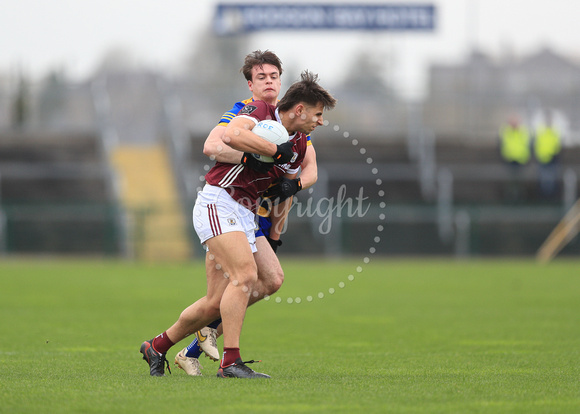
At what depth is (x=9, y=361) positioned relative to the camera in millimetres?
8000

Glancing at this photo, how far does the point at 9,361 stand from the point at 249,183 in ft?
8.62

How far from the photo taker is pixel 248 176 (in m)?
7.17

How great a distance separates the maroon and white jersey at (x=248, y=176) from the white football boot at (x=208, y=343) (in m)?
1.03

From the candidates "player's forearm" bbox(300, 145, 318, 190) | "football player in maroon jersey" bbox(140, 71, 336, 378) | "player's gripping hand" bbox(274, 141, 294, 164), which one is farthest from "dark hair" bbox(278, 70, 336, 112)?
"player's forearm" bbox(300, 145, 318, 190)

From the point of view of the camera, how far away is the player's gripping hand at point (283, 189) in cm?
723

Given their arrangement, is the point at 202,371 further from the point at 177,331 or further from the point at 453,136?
the point at 453,136

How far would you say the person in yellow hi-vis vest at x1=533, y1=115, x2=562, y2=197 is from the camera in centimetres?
2827

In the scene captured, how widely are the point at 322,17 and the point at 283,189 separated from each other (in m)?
28.3

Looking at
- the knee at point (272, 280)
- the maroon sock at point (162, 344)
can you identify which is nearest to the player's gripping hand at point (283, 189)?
the knee at point (272, 280)

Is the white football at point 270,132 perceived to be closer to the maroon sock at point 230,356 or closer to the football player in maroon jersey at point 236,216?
the football player in maroon jersey at point 236,216

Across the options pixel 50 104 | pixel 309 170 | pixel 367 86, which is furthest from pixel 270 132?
pixel 367 86

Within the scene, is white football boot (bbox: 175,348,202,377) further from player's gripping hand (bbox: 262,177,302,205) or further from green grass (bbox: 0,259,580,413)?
player's gripping hand (bbox: 262,177,302,205)

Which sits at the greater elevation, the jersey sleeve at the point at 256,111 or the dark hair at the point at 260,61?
the dark hair at the point at 260,61

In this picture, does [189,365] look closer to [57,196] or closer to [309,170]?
[309,170]
